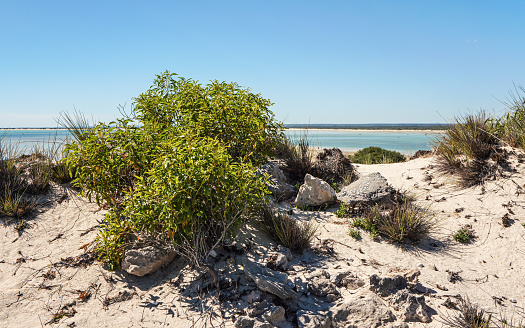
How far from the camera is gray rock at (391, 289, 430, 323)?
401 cm

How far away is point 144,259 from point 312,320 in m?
2.53

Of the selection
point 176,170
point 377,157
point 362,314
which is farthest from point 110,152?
point 377,157

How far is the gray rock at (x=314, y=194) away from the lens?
7.19 m

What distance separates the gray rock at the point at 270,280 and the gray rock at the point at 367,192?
3.18m

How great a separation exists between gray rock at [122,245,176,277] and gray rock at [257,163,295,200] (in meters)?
3.14

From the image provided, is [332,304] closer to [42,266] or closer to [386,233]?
[386,233]

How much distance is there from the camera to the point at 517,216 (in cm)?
650

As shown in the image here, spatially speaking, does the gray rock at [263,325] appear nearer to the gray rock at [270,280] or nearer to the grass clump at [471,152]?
the gray rock at [270,280]

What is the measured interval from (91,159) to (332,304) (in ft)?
13.0

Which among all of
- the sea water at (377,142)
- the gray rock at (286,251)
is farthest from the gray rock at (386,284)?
the sea water at (377,142)

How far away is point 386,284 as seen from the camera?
4.34 m

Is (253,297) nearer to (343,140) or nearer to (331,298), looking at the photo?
(331,298)

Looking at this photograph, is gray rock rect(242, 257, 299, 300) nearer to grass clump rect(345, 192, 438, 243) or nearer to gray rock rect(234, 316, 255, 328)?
gray rock rect(234, 316, 255, 328)

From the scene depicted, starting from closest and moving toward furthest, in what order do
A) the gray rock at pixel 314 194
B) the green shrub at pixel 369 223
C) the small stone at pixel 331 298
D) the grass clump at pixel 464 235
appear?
the small stone at pixel 331 298 < the grass clump at pixel 464 235 < the green shrub at pixel 369 223 < the gray rock at pixel 314 194
